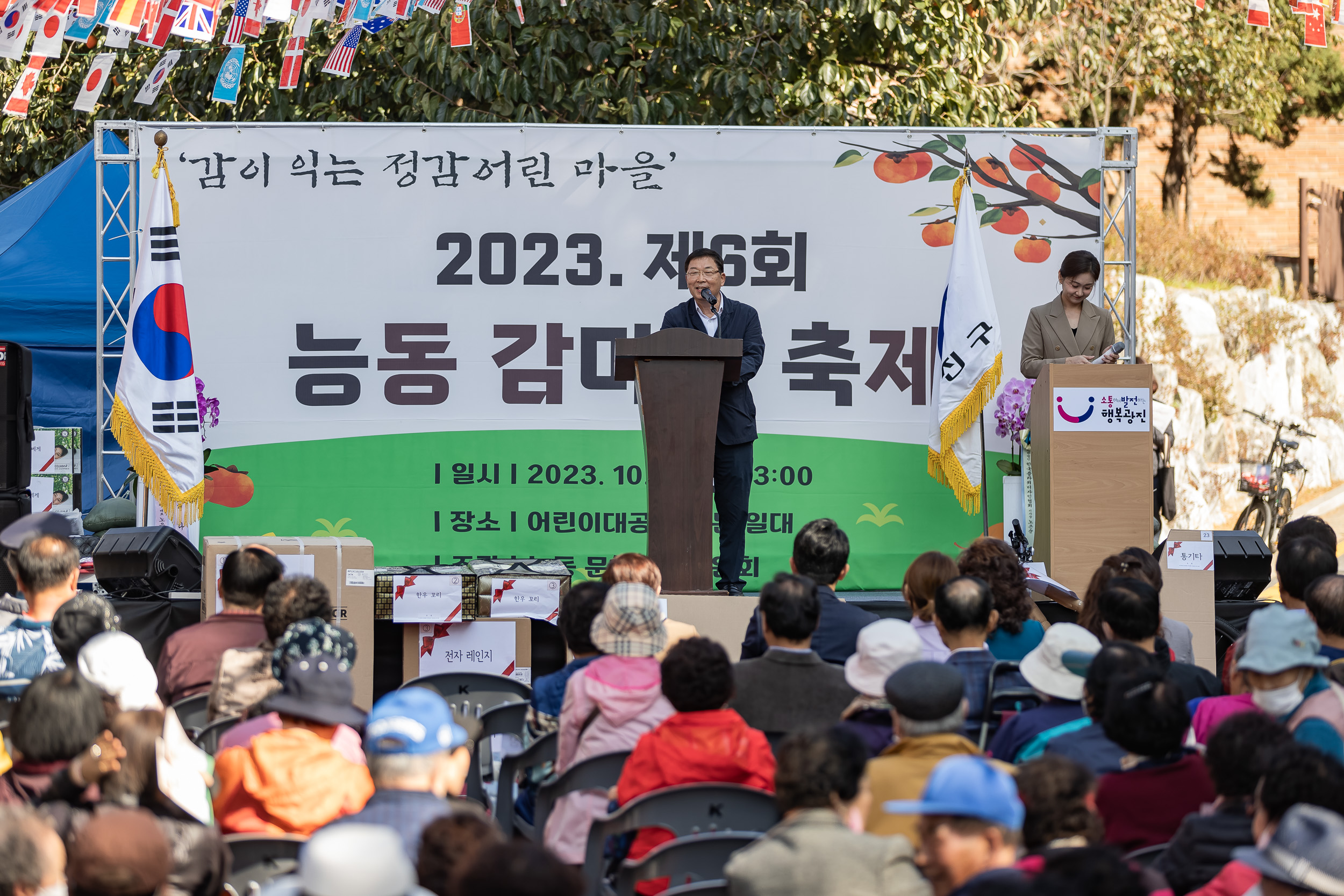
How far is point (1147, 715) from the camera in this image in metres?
2.69

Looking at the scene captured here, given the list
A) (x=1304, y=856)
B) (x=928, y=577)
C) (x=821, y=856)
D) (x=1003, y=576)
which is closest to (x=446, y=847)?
(x=821, y=856)

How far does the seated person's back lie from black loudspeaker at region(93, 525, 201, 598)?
8.74 ft

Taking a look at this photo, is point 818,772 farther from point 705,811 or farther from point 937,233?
point 937,233

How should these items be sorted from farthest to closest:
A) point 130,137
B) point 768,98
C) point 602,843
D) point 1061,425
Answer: point 768,98, point 130,137, point 1061,425, point 602,843

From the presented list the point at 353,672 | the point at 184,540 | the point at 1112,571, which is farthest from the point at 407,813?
the point at 184,540

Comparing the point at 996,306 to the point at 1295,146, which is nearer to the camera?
the point at 996,306

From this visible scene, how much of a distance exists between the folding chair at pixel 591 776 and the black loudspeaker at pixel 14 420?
449cm

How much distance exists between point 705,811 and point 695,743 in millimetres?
203

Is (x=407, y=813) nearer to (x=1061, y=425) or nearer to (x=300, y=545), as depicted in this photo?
(x=300, y=545)

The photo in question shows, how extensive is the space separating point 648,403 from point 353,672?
1.52 m

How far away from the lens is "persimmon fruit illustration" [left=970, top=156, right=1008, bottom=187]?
7.30m

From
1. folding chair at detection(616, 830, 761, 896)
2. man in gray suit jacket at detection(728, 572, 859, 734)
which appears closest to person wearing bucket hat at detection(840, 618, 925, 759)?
man in gray suit jacket at detection(728, 572, 859, 734)

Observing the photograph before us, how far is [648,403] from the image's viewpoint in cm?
528

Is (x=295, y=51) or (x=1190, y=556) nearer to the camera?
(x=1190, y=556)
